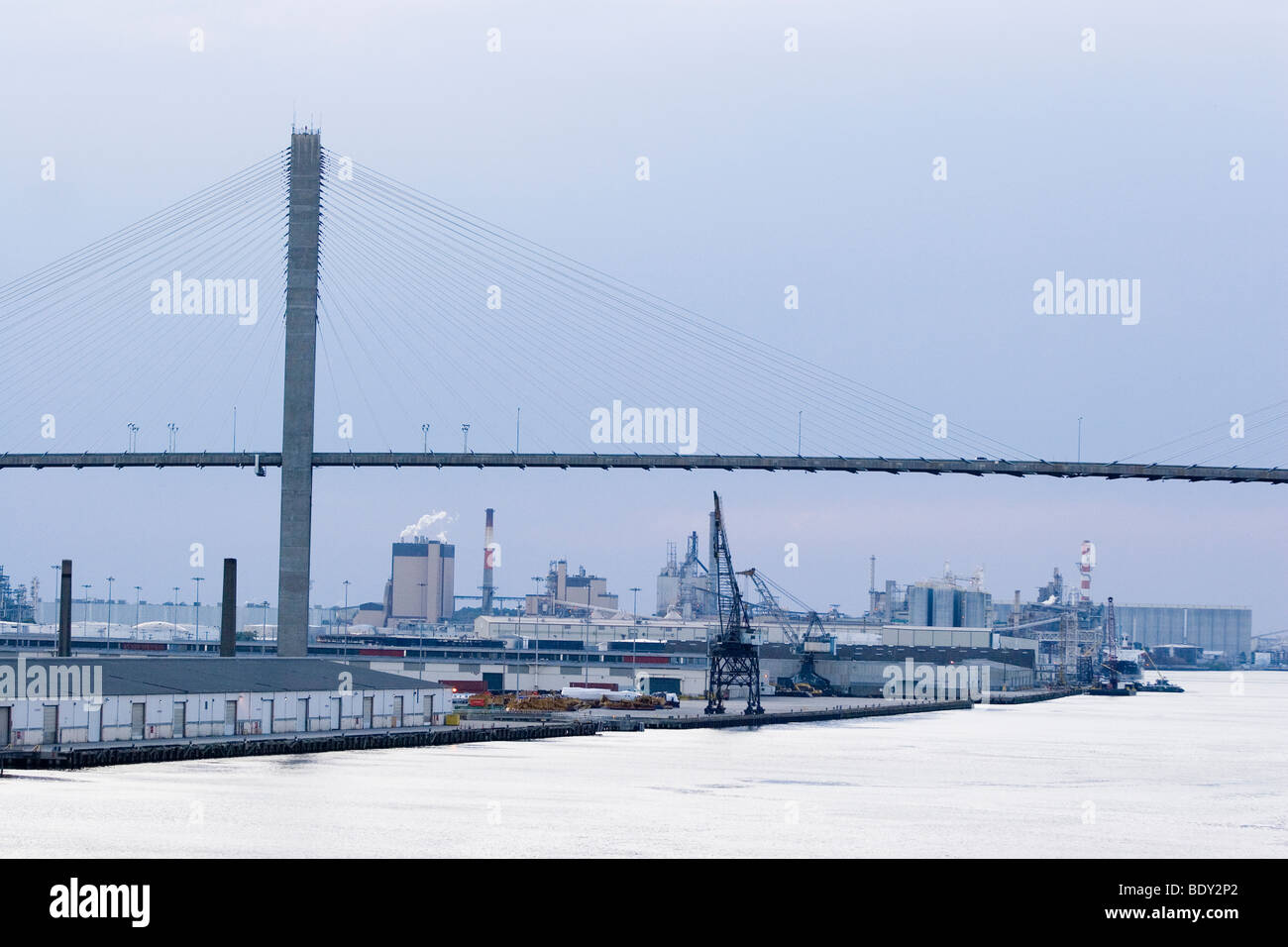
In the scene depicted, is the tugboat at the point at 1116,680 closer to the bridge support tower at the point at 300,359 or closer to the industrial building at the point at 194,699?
the industrial building at the point at 194,699

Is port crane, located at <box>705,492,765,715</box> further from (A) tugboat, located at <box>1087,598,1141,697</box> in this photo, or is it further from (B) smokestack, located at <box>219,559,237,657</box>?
(A) tugboat, located at <box>1087,598,1141,697</box>

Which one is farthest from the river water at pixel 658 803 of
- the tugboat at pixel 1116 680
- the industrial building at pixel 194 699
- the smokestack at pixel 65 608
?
the tugboat at pixel 1116 680

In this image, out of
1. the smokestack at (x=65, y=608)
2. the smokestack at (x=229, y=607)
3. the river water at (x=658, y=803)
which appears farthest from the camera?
the smokestack at (x=229, y=607)

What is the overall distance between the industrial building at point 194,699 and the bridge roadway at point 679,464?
7960 mm

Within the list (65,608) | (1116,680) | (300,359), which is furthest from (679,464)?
(1116,680)

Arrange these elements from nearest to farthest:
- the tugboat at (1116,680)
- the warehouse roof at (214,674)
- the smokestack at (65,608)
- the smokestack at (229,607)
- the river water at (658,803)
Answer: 1. the river water at (658,803)
2. the warehouse roof at (214,674)
3. the smokestack at (65,608)
4. the smokestack at (229,607)
5. the tugboat at (1116,680)

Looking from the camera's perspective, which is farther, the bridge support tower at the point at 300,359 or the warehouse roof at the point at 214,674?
the bridge support tower at the point at 300,359

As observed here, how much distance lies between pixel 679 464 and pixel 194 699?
20389 mm

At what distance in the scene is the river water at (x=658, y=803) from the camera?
33062 mm

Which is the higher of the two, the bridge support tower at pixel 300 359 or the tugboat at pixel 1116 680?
the bridge support tower at pixel 300 359

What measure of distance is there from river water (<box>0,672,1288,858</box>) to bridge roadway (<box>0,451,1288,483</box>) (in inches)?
398

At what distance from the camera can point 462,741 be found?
59.2 m

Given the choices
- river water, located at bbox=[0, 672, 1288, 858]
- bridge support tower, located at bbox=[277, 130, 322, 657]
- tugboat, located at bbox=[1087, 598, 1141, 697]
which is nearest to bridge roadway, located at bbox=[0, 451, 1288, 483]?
bridge support tower, located at bbox=[277, 130, 322, 657]
